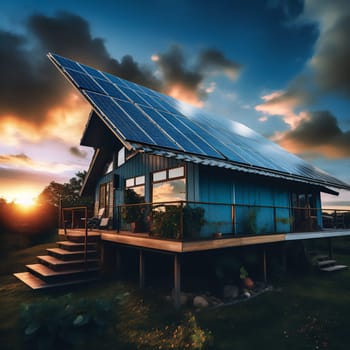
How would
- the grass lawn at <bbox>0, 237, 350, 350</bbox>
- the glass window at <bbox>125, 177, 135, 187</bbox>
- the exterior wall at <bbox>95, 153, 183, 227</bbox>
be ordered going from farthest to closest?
the glass window at <bbox>125, 177, 135, 187</bbox> → the exterior wall at <bbox>95, 153, 183, 227</bbox> → the grass lawn at <bbox>0, 237, 350, 350</bbox>

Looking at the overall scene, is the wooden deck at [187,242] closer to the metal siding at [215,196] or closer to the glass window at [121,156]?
the metal siding at [215,196]

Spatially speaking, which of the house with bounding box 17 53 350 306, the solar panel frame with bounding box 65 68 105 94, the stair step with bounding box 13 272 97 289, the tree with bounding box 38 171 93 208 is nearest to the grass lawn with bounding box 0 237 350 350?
the stair step with bounding box 13 272 97 289

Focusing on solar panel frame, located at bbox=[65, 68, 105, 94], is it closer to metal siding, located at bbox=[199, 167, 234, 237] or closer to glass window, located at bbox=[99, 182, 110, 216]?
metal siding, located at bbox=[199, 167, 234, 237]

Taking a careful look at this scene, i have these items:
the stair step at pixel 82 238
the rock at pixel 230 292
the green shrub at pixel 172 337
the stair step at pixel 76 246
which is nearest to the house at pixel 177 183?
the stair step at pixel 82 238

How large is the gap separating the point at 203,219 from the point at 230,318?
9.12 feet

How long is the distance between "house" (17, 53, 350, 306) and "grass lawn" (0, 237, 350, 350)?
1.04 meters

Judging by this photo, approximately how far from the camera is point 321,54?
50.4 ft

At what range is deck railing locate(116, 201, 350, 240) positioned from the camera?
7.12m

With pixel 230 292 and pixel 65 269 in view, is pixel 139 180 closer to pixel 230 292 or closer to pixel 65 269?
pixel 65 269

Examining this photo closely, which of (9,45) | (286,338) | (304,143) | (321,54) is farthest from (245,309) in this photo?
(304,143)

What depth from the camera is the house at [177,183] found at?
721 centimetres

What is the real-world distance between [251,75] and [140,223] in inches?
564

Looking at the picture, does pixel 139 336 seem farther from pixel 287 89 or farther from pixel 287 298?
pixel 287 89

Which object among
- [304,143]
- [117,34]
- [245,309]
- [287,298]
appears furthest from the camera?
[304,143]
